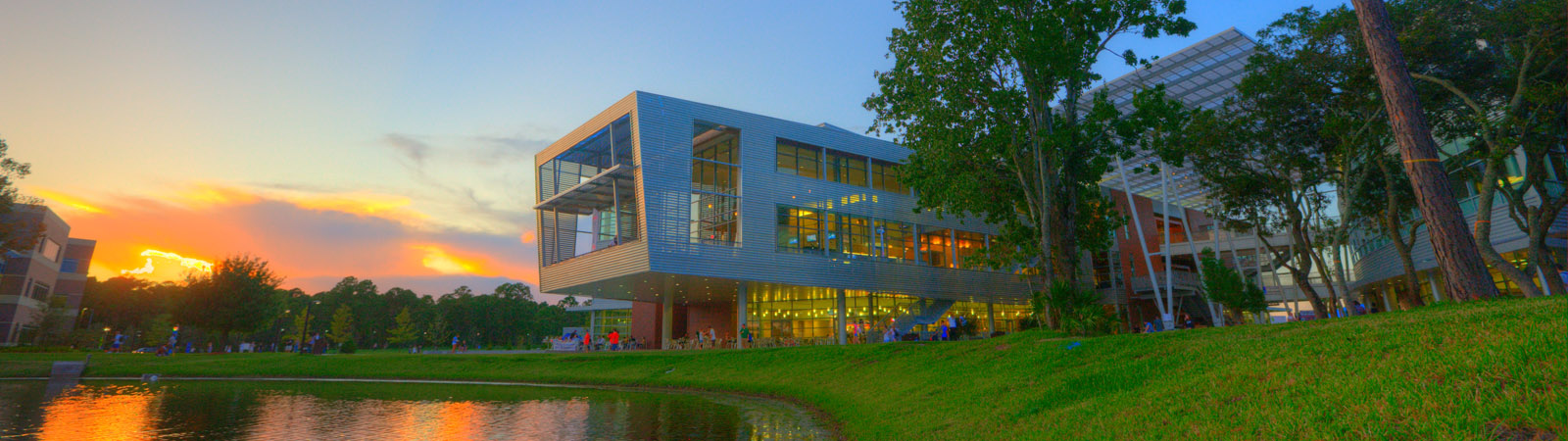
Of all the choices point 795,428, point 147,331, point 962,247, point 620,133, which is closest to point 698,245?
point 620,133

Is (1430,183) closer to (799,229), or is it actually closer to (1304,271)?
(1304,271)

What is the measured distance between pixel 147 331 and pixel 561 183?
57367 mm

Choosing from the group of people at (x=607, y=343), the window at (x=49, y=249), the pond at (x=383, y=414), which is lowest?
the pond at (x=383, y=414)

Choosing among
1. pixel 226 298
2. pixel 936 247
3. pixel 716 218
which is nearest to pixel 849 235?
pixel 936 247

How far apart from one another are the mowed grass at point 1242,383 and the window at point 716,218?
701 inches

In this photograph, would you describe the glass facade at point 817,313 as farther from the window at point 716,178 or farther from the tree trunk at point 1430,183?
the tree trunk at point 1430,183

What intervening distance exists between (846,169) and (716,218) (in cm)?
867

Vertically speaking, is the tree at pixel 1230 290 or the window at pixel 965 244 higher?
the window at pixel 965 244

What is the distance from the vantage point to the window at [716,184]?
3666 cm

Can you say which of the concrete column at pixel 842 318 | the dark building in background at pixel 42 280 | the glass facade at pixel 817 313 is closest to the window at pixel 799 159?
the glass facade at pixel 817 313

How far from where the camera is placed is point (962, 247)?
45344mm

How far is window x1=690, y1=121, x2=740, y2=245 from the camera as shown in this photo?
36656mm

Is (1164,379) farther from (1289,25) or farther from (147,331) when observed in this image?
(147,331)

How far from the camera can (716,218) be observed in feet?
123
